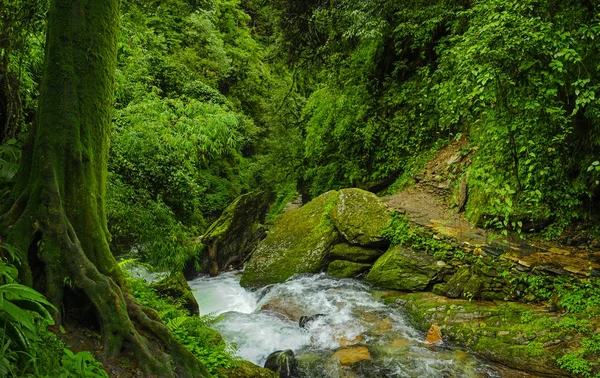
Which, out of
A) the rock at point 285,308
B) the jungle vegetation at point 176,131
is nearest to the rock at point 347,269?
the rock at point 285,308

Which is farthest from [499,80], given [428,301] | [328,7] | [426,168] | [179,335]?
[328,7]

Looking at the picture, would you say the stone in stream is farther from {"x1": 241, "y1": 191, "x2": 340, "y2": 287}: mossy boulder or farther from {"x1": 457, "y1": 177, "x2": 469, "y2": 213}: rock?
{"x1": 457, "y1": 177, "x2": 469, "y2": 213}: rock

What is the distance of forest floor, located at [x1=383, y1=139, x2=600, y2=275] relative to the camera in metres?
6.86

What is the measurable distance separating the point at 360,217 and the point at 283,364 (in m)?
5.30

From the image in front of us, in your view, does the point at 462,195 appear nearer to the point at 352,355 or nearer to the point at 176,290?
the point at 352,355

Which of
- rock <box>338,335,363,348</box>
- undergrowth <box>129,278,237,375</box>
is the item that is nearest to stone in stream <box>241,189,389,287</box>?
rock <box>338,335,363,348</box>

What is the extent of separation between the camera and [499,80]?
203 inches

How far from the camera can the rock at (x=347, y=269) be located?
32.3 ft

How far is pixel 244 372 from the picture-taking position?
495 centimetres

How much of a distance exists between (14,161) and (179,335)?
113 inches

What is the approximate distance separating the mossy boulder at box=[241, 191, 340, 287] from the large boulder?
2433mm

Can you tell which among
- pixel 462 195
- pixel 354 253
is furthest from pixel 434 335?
pixel 462 195

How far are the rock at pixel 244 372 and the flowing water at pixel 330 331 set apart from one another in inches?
43.8

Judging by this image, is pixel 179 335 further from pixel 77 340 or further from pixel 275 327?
pixel 275 327
